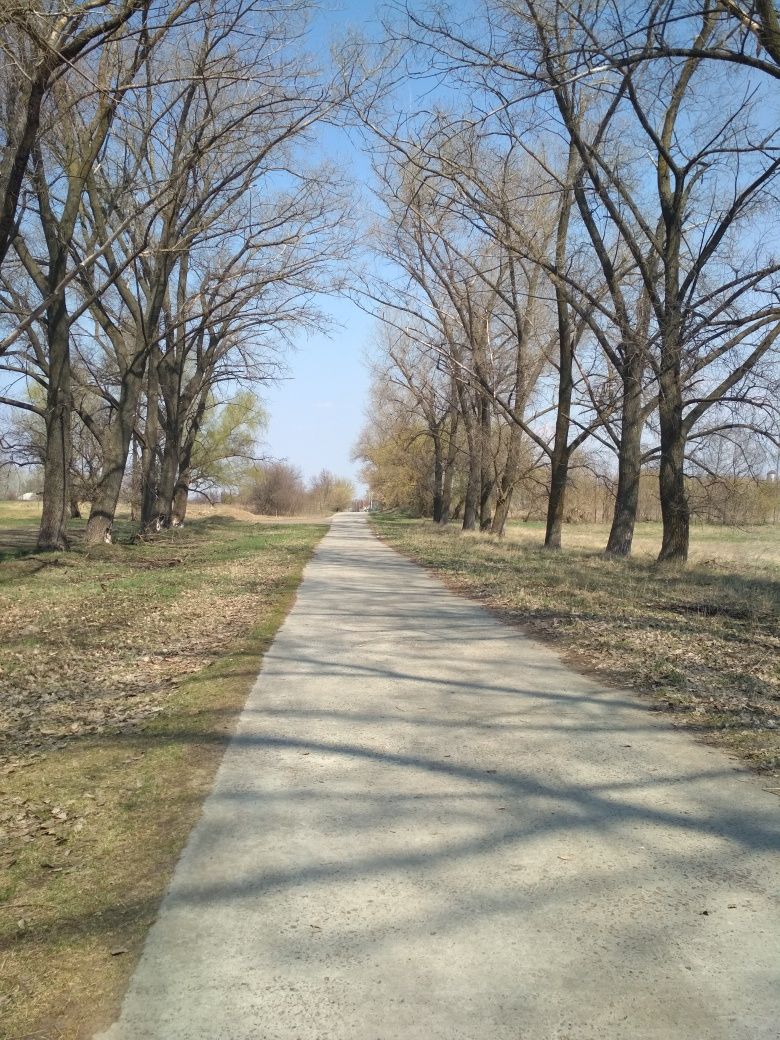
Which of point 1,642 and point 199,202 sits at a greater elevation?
point 199,202

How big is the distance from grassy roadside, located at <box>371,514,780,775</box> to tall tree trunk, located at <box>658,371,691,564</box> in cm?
61

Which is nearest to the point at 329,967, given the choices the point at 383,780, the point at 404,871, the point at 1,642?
the point at 404,871

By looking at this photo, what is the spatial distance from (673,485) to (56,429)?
13.2 meters

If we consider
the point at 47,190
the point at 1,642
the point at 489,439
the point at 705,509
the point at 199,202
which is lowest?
the point at 1,642

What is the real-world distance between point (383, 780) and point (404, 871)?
112 centimetres

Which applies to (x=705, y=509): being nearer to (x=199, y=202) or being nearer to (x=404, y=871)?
(x=199, y=202)

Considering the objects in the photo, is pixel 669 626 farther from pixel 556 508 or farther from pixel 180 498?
pixel 180 498

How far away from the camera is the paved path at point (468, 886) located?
2559 millimetres

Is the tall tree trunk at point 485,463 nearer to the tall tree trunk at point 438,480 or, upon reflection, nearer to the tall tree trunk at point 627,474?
the tall tree trunk at point 438,480

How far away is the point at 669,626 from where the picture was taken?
966 cm

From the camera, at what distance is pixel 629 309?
1681 cm

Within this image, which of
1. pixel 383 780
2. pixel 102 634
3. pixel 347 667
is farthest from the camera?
pixel 102 634

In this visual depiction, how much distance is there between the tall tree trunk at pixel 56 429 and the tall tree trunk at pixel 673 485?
491 inches

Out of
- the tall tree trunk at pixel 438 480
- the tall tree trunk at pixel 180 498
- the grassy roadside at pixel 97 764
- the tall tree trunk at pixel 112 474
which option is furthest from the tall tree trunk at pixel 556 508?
the tall tree trunk at pixel 438 480
